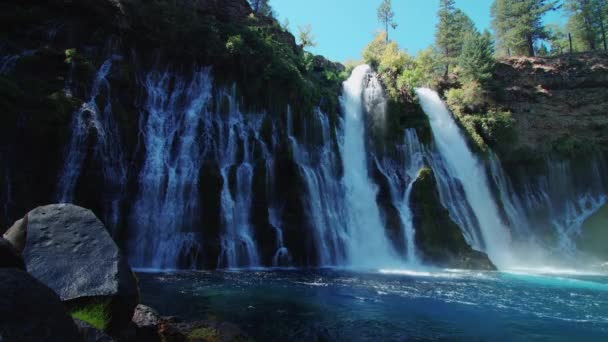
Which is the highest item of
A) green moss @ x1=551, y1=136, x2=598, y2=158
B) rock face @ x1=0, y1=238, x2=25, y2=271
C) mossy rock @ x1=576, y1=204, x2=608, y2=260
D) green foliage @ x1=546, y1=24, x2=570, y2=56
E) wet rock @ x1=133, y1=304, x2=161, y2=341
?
green foliage @ x1=546, y1=24, x2=570, y2=56

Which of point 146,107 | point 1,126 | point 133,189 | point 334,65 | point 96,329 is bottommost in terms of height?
point 96,329

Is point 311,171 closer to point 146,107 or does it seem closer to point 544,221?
point 146,107

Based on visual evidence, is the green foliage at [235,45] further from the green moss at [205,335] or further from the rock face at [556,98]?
the rock face at [556,98]

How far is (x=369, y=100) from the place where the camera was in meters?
29.6

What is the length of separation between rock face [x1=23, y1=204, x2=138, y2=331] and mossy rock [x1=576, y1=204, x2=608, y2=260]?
108 feet

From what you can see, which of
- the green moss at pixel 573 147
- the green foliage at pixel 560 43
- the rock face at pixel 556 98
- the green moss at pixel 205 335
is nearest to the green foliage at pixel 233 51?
the green moss at pixel 205 335

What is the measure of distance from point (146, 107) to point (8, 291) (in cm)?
1878

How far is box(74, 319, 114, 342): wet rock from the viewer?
4.18 meters

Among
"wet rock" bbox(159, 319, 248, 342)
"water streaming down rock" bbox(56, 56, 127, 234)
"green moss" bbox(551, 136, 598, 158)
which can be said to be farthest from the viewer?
"green moss" bbox(551, 136, 598, 158)

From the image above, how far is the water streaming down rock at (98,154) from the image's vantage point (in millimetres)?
15836

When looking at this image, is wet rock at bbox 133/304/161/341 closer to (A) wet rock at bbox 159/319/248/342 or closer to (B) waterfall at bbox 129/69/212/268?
(A) wet rock at bbox 159/319/248/342

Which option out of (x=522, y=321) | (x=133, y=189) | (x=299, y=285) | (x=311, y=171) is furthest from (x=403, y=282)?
(x=133, y=189)

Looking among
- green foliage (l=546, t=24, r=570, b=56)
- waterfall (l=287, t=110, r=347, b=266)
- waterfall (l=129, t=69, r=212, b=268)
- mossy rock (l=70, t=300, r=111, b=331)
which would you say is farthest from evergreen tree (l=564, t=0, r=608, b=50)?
mossy rock (l=70, t=300, r=111, b=331)

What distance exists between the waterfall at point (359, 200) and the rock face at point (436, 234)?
6.78ft
